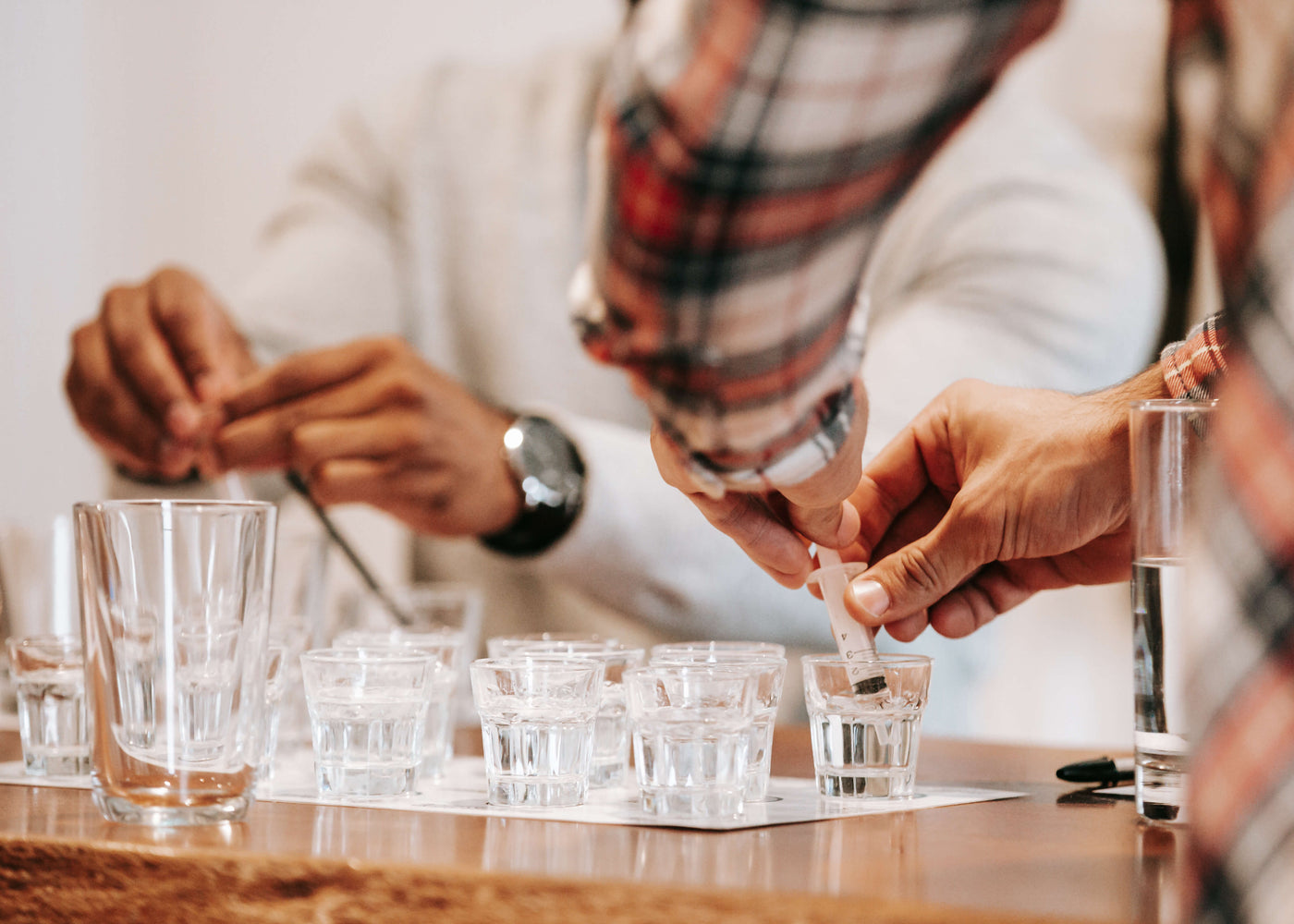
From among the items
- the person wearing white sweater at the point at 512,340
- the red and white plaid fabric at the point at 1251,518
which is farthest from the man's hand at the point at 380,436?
the red and white plaid fabric at the point at 1251,518

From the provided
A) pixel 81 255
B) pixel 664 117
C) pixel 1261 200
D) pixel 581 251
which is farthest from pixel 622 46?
pixel 81 255

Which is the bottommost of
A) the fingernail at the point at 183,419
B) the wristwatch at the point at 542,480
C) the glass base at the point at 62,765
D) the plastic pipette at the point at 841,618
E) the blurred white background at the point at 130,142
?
the glass base at the point at 62,765

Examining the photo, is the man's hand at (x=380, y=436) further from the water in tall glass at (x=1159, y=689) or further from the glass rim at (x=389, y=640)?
the water in tall glass at (x=1159, y=689)

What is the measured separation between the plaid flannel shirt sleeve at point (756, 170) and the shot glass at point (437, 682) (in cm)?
30

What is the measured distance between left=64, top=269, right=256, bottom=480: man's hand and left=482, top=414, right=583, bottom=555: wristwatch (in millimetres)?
308

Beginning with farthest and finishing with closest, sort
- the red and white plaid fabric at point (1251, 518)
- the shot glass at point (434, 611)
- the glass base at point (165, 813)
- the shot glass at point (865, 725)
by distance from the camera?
1. the shot glass at point (434, 611)
2. the shot glass at point (865, 725)
3. the glass base at point (165, 813)
4. the red and white plaid fabric at point (1251, 518)

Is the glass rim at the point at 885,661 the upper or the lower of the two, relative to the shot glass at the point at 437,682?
upper

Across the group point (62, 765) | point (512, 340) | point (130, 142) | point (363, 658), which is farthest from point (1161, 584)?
point (130, 142)

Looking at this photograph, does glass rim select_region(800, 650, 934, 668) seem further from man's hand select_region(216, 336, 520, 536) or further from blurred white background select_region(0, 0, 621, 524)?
blurred white background select_region(0, 0, 621, 524)

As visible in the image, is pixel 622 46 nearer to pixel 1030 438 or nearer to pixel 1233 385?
pixel 1233 385

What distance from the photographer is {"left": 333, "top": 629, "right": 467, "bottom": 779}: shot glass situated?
73 cm

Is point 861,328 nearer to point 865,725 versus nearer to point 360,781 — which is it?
point 865,725

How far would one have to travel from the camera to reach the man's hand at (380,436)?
1236mm

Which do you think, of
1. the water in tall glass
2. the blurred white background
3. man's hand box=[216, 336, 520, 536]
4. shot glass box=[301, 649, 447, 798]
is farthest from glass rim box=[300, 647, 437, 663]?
the blurred white background
